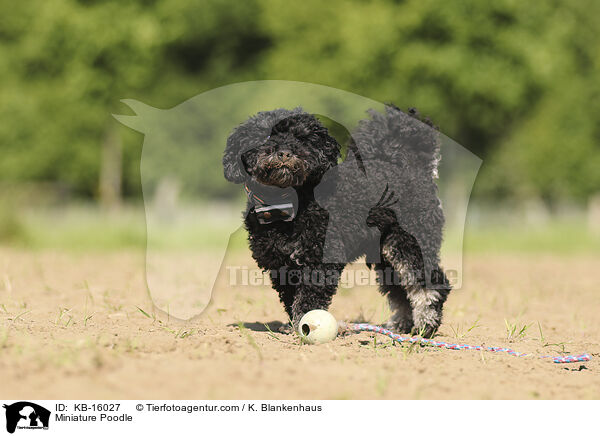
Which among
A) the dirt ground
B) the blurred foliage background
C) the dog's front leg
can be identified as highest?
the blurred foliage background

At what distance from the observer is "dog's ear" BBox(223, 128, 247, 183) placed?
18.1 ft

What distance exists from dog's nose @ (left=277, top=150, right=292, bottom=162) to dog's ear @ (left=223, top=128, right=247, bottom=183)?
406 millimetres

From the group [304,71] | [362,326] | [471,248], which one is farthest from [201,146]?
[362,326]

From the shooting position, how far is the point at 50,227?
693 inches

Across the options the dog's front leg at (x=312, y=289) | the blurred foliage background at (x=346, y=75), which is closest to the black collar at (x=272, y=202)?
the dog's front leg at (x=312, y=289)

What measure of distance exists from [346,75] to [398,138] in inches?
566

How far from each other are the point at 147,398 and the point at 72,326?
2082 mm

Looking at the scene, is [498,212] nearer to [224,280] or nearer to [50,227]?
[50,227]

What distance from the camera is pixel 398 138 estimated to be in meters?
6.09
